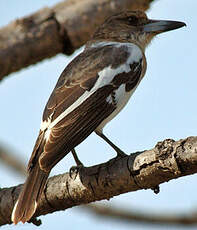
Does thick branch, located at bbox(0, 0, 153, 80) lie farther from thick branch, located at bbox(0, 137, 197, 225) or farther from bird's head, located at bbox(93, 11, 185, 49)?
thick branch, located at bbox(0, 137, 197, 225)

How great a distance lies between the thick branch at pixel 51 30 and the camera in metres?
4.73

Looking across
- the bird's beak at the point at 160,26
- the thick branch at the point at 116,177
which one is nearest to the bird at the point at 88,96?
the bird's beak at the point at 160,26

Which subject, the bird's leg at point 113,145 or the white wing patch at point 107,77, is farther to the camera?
the bird's leg at point 113,145

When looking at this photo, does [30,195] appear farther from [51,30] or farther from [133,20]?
[133,20]

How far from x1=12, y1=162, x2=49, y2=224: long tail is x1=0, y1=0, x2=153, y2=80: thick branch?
121 centimetres

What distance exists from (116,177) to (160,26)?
2257mm

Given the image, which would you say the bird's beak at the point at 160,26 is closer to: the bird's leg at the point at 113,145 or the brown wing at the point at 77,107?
the brown wing at the point at 77,107

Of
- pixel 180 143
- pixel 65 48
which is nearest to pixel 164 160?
pixel 180 143

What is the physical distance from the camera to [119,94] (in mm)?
4359

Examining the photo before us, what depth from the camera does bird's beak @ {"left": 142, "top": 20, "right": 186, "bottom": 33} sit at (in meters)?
5.31

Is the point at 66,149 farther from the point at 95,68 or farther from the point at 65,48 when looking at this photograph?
the point at 65,48

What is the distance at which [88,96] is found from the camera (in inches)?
163

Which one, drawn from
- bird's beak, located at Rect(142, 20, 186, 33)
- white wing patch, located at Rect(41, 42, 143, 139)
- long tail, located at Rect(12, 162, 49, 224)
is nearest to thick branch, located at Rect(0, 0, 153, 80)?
white wing patch, located at Rect(41, 42, 143, 139)

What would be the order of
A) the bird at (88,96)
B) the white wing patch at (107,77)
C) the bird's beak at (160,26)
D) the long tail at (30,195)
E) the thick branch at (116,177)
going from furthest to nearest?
the bird's beak at (160,26)
the white wing patch at (107,77)
the bird at (88,96)
the long tail at (30,195)
the thick branch at (116,177)
